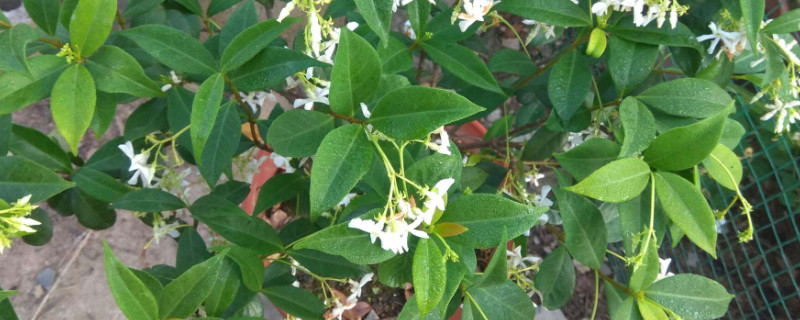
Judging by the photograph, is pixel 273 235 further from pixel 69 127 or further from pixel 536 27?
pixel 536 27

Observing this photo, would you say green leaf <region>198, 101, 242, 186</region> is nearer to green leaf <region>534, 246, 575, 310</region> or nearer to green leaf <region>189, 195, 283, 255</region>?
green leaf <region>189, 195, 283, 255</region>

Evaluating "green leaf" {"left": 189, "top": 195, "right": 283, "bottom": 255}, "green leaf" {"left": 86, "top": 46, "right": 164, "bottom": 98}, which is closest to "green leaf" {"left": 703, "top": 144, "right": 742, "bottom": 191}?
"green leaf" {"left": 189, "top": 195, "right": 283, "bottom": 255}

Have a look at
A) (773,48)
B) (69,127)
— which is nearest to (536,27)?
(773,48)

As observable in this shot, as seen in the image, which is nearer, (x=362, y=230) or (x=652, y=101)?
(x=362, y=230)

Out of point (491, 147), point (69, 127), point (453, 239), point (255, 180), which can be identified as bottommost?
point (255, 180)

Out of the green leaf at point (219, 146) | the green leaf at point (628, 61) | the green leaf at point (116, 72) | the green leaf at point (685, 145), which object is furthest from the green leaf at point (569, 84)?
the green leaf at point (116, 72)

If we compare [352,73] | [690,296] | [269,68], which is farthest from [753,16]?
[269,68]
